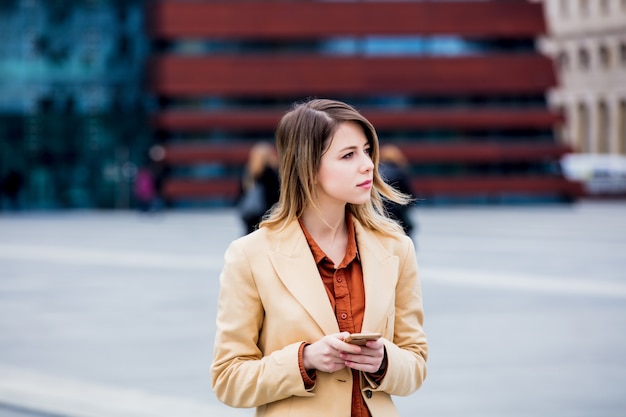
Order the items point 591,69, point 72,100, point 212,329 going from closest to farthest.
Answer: point 212,329 < point 72,100 < point 591,69

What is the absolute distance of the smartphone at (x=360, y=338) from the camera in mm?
3027

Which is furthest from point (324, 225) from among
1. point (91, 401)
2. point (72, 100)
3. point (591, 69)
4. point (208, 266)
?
point (591, 69)

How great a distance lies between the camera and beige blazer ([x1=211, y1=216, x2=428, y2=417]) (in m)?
3.26

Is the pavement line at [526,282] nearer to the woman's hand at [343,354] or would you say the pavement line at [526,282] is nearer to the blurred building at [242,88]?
the woman's hand at [343,354]

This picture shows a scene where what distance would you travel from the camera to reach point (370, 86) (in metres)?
50.4

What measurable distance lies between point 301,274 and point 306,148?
35cm

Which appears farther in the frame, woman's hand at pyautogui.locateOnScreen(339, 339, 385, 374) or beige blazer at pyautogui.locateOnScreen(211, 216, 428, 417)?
beige blazer at pyautogui.locateOnScreen(211, 216, 428, 417)

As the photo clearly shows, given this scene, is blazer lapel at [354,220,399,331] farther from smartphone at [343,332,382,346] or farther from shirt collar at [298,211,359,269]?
smartphone at [343,332,382,346]

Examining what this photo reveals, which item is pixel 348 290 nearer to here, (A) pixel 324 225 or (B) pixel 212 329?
(A) pixel 324 225

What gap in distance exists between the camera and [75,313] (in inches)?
508

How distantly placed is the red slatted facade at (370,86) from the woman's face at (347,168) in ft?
149

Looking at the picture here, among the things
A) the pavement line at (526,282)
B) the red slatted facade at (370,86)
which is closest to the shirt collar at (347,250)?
the pavement line at (526,282)

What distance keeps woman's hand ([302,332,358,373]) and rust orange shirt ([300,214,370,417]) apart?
0.44 ft

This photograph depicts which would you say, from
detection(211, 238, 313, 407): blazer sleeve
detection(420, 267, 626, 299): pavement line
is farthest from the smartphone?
detection(420, 267, 626, 299): pavement line
